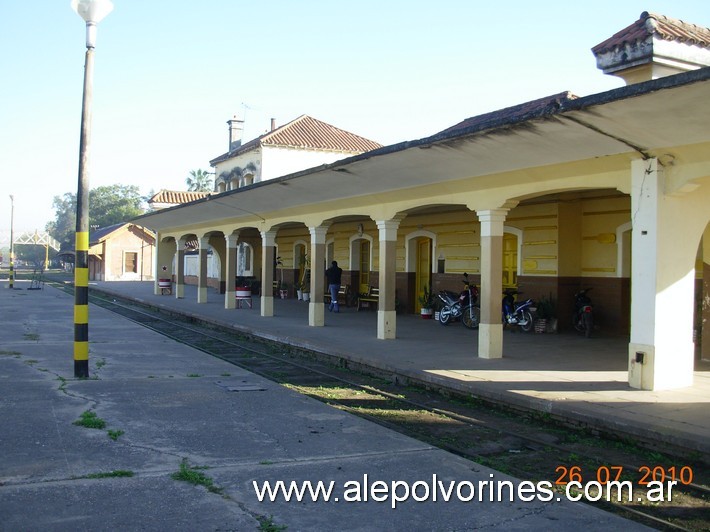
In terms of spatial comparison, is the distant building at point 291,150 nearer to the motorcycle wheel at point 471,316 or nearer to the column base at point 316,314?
the column base at point 316,314

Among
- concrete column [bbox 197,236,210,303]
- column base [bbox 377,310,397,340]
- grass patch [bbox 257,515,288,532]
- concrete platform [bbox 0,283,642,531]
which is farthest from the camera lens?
concrete column [bbox 197,236,210,303]

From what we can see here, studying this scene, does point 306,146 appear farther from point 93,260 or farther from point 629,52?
point 93,260

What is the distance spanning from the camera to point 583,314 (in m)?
13.8

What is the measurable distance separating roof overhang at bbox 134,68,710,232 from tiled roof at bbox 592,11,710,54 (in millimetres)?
3485

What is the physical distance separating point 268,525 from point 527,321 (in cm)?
1142

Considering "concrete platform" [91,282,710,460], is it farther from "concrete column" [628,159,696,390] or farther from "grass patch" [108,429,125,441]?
"grass patch" [108,429,125,441]

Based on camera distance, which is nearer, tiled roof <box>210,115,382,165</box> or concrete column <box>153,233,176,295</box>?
Result: concrete column <box>153,233,176,295</box>

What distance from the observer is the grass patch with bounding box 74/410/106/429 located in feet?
21.7

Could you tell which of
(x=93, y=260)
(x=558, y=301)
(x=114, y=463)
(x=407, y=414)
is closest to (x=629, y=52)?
(x=558, y=301)

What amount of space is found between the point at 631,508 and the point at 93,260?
55045 mm

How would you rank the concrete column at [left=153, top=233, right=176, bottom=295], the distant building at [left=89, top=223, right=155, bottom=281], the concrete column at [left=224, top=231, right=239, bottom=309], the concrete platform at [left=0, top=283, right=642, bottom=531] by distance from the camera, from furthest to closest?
the distant building at [left=89, top=223, right=155, bottom=281]
the concrete column at [left=153, top=233, right=176, bottom=295]
the concrete column at [left=224, top=231, right=239, bottom=309]
the concrete platform at [left=0, top=283, right=642, bottom=531]

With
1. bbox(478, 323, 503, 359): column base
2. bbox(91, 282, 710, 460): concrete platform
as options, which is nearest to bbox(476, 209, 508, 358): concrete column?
bbox(478, 323, 503, 359): column base

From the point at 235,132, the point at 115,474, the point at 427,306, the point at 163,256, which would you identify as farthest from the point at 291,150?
the point at 115,474

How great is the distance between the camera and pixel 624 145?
817cm
